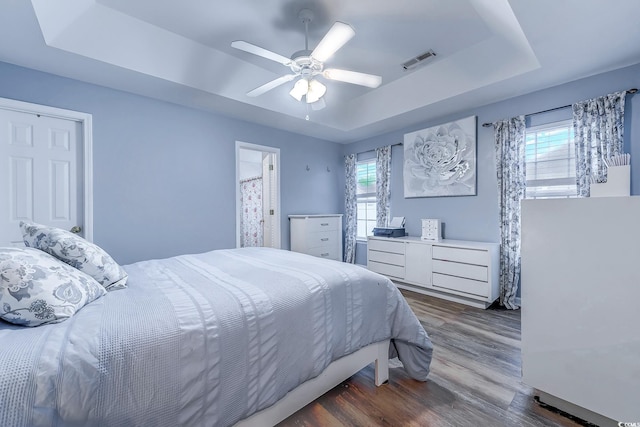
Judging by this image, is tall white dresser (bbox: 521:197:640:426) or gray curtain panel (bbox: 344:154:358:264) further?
gray curtain panel (bbox: 344:154:358:264)

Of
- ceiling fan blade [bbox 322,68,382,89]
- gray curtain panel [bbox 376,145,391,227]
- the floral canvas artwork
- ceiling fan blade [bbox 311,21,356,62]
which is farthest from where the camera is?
gray curtain panel [bbox 376,145,391,227]

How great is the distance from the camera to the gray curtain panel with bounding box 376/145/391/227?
4.32 meters

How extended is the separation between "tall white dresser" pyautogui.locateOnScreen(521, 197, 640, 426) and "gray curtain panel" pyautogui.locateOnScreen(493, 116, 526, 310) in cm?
172

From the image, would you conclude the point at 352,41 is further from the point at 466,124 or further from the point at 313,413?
the point at 313,413

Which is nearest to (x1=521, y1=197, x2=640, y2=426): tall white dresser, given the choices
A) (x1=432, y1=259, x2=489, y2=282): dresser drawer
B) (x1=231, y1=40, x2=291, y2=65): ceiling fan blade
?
(x1=432, y1=259, x2=489, y2=282): dresser drawer

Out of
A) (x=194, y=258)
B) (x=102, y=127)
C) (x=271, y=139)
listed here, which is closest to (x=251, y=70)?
(x=271, y=139)

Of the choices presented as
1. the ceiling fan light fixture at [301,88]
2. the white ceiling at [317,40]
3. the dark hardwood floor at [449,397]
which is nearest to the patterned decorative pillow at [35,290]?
the dark hardwood floor at [449,397]

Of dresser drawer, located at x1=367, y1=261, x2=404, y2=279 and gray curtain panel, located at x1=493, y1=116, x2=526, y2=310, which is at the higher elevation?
gray curtain panel, located at x1=493, y1=116, x2=526, y2=310

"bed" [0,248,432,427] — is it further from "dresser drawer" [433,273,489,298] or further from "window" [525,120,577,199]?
"window" [525,120,577,199]

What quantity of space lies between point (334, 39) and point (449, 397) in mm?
2389

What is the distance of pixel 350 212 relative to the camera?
4.86m

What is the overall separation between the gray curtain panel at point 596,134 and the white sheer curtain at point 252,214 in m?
4.59

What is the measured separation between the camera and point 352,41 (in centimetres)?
257

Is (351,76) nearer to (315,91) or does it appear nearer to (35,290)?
(315,91)
